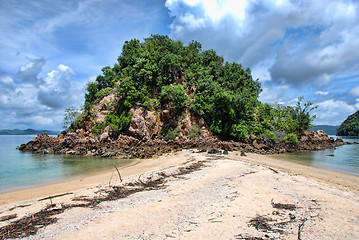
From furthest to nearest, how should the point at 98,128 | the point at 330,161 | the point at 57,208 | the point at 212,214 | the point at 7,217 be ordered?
the point at 98,128
the point at 330,161
the point at 57,208
the point at 7,217
the point at 212,214

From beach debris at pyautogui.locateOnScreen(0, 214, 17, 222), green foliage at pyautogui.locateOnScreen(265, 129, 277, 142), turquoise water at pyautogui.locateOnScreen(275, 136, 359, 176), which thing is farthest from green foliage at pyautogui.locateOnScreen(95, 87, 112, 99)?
beach debris at pyautogui.locateOnScreen(0, 214, 17, 222)

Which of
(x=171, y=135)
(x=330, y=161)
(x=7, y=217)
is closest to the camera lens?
(x=7, y=217)

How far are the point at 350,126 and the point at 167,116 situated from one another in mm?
106596

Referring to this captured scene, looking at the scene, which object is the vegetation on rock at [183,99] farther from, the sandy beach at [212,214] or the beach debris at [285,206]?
the beach debris at [285,206]

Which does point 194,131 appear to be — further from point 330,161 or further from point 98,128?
point 330,161

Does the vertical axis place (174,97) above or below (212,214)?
above

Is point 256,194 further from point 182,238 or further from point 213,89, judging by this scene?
point 213,89

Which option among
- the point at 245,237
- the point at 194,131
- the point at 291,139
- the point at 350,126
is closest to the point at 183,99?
the point at 194,131

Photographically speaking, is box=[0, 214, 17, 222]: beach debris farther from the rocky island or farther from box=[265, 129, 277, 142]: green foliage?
box=[265, 129, 277, 142]: green foliage

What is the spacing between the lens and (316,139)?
4062 centimetres

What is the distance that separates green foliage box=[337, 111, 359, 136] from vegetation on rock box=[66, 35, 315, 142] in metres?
78.6

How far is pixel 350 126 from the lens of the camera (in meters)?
95.9

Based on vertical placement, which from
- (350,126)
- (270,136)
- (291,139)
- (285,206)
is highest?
(350,126)

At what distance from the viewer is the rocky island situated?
92.3 ft
